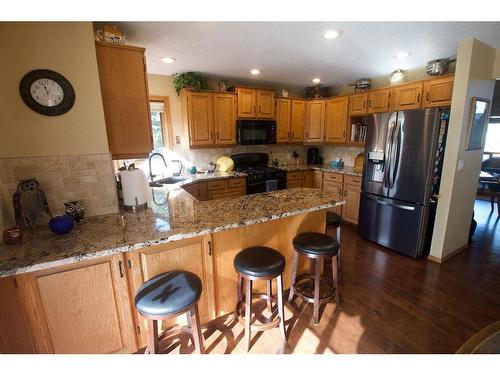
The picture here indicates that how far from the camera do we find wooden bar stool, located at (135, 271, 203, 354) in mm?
1156

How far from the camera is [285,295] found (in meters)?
2.10

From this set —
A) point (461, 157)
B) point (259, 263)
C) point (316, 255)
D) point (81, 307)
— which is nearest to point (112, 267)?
point (81, 307)

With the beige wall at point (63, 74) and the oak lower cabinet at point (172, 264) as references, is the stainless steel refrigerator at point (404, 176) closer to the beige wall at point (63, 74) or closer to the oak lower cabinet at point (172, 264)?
the oak lower cabinet at point (172, 264)

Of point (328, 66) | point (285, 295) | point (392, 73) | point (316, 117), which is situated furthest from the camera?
point (316, 117)

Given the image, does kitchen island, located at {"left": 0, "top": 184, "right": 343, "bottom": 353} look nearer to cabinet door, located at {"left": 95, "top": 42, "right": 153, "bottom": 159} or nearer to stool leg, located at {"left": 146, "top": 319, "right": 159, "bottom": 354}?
stool leg, located at {"left": 146, "top": 319, "right": 159, "bottom": 354}

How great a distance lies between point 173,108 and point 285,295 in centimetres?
324

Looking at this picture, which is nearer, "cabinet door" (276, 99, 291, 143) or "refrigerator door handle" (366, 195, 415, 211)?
"refrigerator door handle" (366, 195, 415, 211)

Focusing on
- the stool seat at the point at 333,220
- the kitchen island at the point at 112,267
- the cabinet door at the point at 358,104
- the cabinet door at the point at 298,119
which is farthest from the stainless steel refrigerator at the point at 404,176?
the cabinet door at the point at 298,119

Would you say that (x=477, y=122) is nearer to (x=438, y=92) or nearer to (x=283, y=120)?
(x=438, y=92)

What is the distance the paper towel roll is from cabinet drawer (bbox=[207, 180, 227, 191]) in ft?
5.53

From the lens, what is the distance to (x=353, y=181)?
369 centimetres

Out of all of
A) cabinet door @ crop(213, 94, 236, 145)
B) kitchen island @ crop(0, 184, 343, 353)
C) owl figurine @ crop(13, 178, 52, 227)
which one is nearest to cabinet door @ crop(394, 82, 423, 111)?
kitchen island @ crop(0, 184, 343, 353)
